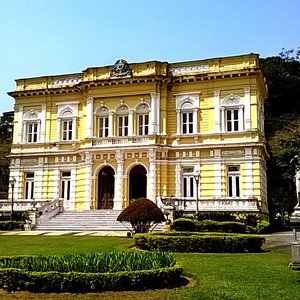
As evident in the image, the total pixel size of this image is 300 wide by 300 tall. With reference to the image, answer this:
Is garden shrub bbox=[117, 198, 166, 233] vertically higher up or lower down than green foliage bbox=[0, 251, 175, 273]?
higher up

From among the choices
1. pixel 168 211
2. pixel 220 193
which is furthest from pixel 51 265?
pixel 220 193

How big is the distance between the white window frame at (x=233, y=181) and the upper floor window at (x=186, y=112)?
4.05m

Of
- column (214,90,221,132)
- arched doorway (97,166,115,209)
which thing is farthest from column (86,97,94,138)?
column (214,90,221,132)

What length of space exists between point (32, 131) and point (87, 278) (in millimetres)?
28698

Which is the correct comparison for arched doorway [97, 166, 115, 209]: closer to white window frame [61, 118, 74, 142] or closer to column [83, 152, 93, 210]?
column [83, 152, 93, 210]

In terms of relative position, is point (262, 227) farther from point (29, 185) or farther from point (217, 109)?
point (29, 185)

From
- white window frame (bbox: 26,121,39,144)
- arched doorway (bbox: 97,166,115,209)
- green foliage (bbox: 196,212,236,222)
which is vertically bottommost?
green foliage (bbox: 196,212,236,222)

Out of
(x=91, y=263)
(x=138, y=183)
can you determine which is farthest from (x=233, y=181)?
(x=91, y=263)

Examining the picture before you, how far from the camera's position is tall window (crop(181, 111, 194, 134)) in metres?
33.0

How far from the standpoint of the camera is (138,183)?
3403 cm

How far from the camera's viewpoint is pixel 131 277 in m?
9.54

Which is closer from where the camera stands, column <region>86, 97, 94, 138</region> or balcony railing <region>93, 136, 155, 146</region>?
balcony railing <region>93, 136, 155, 146</region>

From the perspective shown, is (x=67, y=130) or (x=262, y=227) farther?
(x=67, y=130)

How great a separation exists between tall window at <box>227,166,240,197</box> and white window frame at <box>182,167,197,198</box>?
2556mm
